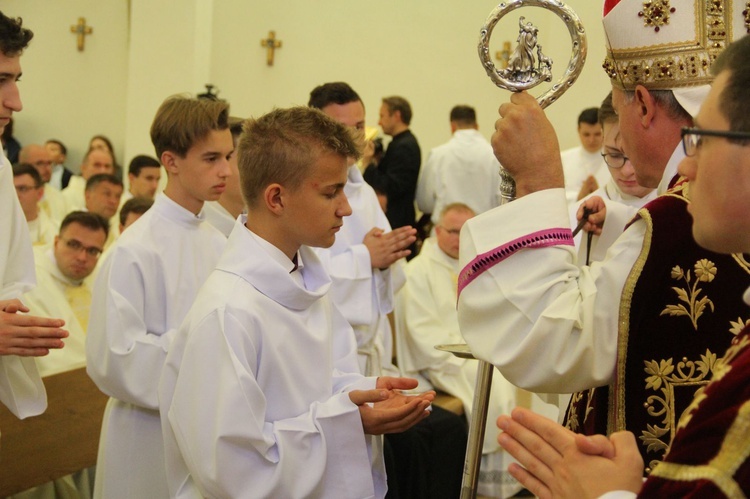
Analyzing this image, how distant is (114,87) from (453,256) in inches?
324

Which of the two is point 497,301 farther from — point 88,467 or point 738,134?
point 88,467

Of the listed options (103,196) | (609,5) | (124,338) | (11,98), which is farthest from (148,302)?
(103,196)

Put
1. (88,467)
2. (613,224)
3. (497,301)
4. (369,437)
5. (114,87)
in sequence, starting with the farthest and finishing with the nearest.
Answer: (114,87), (88,467), (613,224), (369,437), (497,301)

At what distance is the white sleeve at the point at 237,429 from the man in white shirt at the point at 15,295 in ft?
2.37

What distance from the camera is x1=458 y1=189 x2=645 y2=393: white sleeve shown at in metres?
1.85

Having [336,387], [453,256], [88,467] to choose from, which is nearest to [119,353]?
[336,387]

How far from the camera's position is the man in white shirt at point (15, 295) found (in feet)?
9.14

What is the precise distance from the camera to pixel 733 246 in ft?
4.65

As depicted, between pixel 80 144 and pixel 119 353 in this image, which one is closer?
pixel 119 353

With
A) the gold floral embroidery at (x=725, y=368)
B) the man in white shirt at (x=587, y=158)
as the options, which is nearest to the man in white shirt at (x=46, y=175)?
the man in white shirt at (x=587, y=158)

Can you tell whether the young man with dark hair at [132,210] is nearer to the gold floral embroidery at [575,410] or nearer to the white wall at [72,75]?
the gold floral embroidery at [575,410]

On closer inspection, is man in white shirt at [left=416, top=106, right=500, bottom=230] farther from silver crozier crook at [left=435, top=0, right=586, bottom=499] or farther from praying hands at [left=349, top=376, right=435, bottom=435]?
silver crozier crook at [left=435, top=0, right=586, bottom=499]

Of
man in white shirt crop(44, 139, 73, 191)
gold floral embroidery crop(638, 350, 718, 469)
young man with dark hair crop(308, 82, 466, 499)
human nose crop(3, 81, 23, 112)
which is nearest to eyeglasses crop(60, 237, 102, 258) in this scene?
young man with dark hair crop(308, 82, 466, 499)

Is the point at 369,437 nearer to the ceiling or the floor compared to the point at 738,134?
nearer to the floor
